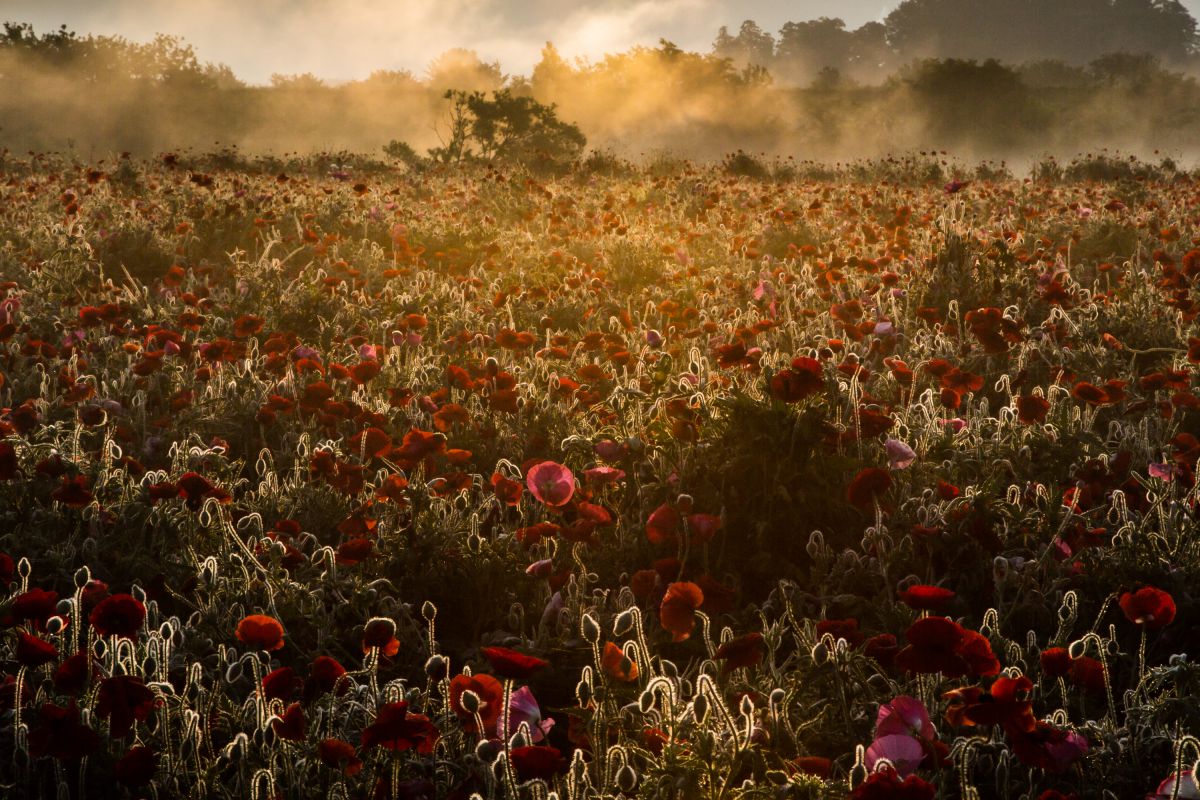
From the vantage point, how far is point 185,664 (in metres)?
1.95

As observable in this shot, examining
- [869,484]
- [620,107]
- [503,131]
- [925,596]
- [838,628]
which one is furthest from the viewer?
[620,107]

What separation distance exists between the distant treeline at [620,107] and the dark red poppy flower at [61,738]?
96.3ft

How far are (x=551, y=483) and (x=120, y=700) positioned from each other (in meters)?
1.01

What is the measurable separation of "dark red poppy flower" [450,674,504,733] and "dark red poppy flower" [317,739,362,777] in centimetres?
18

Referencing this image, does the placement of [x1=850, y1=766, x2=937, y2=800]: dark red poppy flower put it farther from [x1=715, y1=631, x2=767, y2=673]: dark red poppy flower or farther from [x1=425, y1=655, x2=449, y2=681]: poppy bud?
[x1=425, y1=655, x2=449, y2=681]: poppy bud

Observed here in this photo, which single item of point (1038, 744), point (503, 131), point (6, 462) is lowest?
point (1038, 744)

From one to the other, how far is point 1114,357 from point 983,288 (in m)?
1.15

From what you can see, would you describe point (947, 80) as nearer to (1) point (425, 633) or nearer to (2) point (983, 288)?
(2) point (983, 288)

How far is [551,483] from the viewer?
2145mm

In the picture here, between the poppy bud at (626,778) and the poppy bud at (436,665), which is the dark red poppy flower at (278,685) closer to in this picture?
the poppy bud at (436,665)

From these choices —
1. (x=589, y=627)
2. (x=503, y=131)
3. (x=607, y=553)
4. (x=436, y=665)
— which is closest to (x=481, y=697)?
(x=436, y=665)

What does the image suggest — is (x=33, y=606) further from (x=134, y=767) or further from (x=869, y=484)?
(x=869, y=484)

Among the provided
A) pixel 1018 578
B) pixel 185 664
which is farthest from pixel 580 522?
pixel 1018 578

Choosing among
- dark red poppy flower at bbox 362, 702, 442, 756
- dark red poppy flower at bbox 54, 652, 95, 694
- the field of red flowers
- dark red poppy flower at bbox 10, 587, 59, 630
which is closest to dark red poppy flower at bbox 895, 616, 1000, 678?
the field of red flowers
